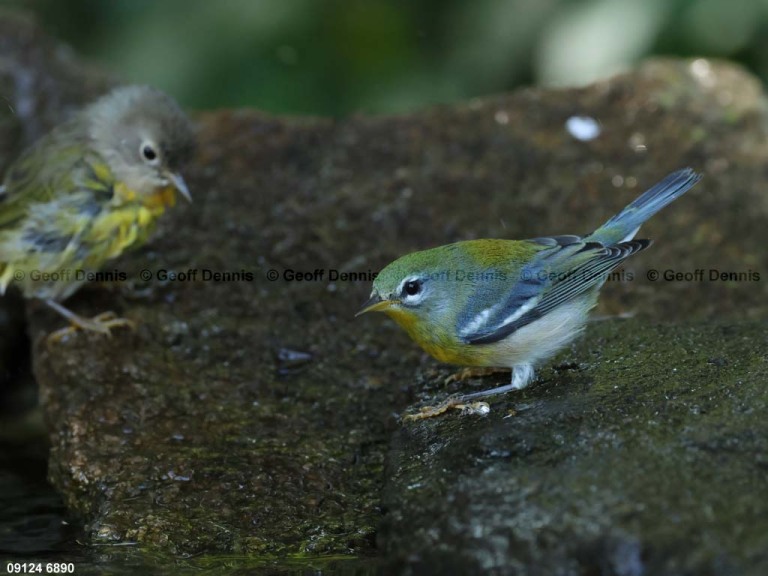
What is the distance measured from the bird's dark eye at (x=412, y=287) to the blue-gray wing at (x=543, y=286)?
0.21 meters

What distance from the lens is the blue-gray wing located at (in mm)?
3537

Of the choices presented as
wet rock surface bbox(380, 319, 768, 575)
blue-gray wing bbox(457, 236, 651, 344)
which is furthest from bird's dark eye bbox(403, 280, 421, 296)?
wet rock surface bbox(380, 319, 768, 575)

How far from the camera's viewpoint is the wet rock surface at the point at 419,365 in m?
2.48

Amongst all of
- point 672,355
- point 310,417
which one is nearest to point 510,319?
point 672,355

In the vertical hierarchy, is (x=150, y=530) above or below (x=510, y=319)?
below

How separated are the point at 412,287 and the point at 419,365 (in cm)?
66

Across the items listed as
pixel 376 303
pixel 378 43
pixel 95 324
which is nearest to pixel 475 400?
pixel 376 303

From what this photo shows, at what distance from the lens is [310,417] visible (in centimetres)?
372

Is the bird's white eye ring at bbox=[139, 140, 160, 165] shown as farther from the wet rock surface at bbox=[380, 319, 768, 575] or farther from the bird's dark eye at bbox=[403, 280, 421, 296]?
the wet rock surface at bbox=[380, 319, 768, 575]

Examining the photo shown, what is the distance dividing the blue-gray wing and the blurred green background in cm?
289

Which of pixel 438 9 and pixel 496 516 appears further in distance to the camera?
pixel 438 9

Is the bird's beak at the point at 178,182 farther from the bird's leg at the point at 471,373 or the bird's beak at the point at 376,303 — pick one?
the bird's leg at the point at 471,373

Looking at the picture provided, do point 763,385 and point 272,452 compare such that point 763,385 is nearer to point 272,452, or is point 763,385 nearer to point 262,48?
point 272,452

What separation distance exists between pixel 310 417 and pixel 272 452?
0.30 metres
